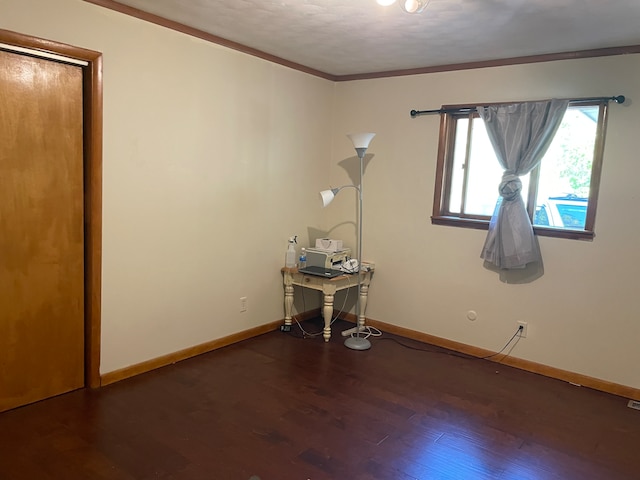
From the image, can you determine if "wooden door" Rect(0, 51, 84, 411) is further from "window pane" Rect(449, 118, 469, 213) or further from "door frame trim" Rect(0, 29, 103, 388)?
"window pane" Rect(449, 118, 469, 213)

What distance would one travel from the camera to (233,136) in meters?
3.62

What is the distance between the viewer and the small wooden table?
3947mm

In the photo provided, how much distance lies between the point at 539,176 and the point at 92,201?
3.05 meters

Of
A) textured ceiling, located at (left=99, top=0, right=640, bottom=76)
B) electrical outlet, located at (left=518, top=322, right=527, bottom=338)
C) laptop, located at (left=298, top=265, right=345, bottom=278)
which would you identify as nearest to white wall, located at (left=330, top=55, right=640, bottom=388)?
Result: electrical outlet, located at (left=518, top=322, right=527, bottom=338)

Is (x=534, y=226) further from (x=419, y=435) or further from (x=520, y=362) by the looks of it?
(x=419, y=435)

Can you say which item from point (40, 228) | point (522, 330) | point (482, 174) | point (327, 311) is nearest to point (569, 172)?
point (482, 174)

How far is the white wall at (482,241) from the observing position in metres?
3.17

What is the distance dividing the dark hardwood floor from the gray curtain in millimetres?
907

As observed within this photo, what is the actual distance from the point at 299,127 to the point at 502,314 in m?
2.30

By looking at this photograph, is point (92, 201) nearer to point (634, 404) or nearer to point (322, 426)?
point (322, 426)

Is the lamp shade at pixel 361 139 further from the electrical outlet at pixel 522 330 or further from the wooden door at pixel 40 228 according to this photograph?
the wooden door at pixel 40 228

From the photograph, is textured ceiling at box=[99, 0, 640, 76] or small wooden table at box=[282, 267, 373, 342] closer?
textured ceiling at box=[99, 0, 640, 76]

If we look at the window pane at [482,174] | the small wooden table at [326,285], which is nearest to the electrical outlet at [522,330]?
the window pane at [482,174]

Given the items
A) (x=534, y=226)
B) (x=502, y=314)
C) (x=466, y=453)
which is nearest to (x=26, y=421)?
(x=466, y=453)
